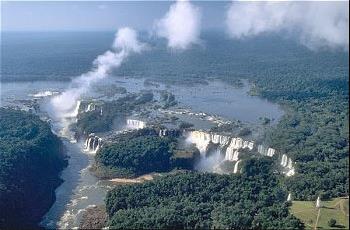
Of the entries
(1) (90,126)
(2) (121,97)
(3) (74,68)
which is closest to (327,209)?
(1) (90,126)

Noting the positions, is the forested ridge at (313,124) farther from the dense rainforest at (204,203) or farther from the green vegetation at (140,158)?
the green vegetation at (140,158)

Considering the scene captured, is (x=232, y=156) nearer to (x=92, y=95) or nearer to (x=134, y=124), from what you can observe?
(x=134, y=124)

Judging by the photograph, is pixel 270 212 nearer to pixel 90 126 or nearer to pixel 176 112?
pixel 90 126

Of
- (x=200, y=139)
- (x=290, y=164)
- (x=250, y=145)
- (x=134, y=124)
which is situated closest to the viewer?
(x=290, y=164)

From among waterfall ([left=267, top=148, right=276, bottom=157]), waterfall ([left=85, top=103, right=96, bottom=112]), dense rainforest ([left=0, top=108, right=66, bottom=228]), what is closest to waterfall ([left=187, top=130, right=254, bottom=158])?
waterfall ([left=267, top=148, right=276, bottom=157])

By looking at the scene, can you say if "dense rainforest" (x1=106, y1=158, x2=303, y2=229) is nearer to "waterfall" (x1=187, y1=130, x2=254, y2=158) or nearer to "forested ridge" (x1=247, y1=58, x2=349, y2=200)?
"forested ridge" (x1=247, y1=58, x2=349, y2=200)

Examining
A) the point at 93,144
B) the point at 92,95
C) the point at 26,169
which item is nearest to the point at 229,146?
the point at 93,144

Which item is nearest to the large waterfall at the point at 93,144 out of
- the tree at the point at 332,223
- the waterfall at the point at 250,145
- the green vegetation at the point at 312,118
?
the waterfall at the point at 250,145
